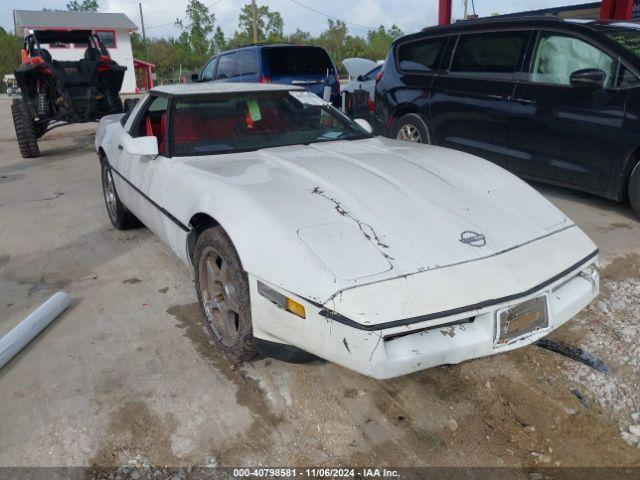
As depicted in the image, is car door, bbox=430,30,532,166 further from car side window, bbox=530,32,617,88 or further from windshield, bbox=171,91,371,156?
windshield, bbox=171,91,371,156

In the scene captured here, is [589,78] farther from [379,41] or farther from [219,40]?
[379,41]

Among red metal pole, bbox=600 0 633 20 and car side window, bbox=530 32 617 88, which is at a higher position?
red metal pole, bbox=600 0 633 20

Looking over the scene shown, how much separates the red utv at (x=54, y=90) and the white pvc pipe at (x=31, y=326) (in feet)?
22.4

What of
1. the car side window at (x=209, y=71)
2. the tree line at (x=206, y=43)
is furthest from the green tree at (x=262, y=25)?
the car side window at (x=209, y=71)

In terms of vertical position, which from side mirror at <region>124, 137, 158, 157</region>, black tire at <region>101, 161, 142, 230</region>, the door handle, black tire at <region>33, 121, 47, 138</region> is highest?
the door handle

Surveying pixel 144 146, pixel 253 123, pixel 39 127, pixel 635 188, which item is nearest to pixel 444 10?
pixel 635 188

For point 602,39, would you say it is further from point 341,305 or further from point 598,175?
point 341,305

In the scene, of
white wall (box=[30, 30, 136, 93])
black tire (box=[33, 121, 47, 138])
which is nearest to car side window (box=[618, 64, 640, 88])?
black tire (box=[33, 121, 47, 138])

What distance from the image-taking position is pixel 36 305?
3375mm

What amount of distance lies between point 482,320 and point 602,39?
12.0ft

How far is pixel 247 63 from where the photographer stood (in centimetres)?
938

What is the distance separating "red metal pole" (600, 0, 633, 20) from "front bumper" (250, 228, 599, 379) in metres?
8.65

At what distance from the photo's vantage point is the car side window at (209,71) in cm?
1084

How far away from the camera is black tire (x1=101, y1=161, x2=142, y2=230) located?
4530mm
